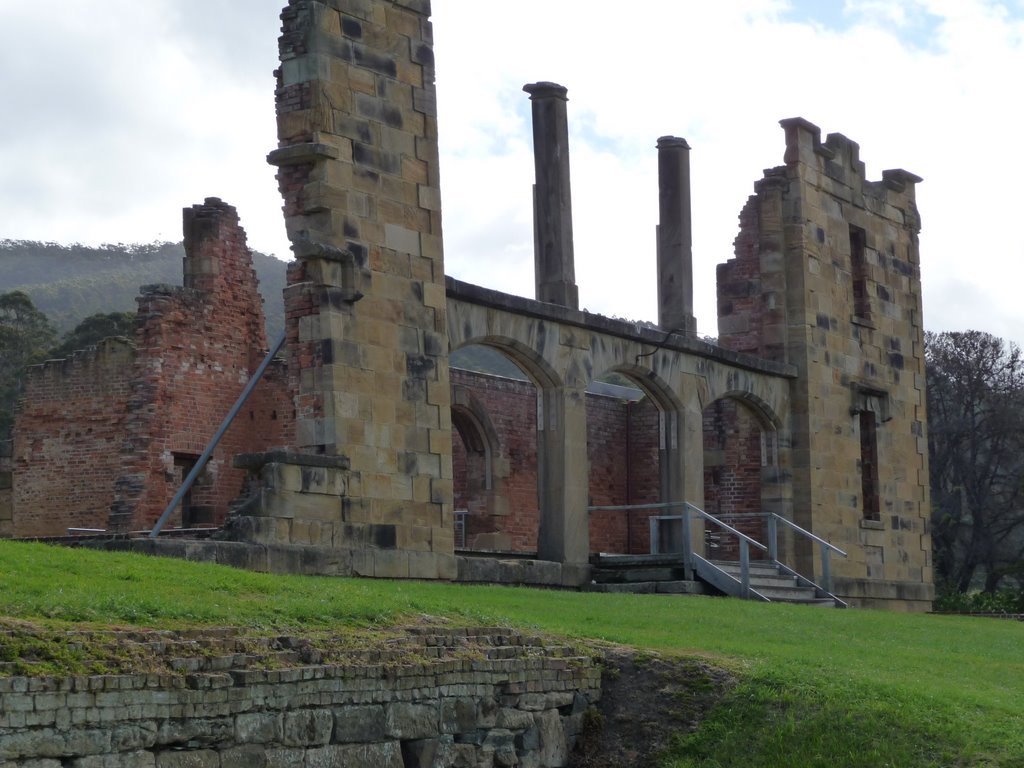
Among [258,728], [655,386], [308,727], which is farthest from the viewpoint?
[655,386]

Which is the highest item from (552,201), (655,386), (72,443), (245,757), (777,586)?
(552,201)

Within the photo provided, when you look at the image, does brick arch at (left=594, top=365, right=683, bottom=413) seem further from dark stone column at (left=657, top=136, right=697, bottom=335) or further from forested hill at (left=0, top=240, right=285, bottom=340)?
forested hill at (left=0, top=240, right=285, bottom=340)

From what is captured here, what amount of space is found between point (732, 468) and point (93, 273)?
77.1 metres

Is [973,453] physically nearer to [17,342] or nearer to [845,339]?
[845,339]

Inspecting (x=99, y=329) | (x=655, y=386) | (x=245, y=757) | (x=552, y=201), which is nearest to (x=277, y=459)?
(x=552, y=201)

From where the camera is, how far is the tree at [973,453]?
4044cm

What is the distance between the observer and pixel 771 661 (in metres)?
11.3

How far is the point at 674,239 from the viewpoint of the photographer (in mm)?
21969

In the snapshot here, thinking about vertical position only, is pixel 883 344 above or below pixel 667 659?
above

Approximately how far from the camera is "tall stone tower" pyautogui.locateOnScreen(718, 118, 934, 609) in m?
23.7

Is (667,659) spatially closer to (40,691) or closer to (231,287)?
(40,691)

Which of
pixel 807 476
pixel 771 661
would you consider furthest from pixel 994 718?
pixel 807 476

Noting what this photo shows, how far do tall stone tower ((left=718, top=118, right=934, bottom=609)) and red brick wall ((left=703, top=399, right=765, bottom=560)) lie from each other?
1.05 metres

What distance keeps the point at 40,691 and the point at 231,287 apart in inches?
682
